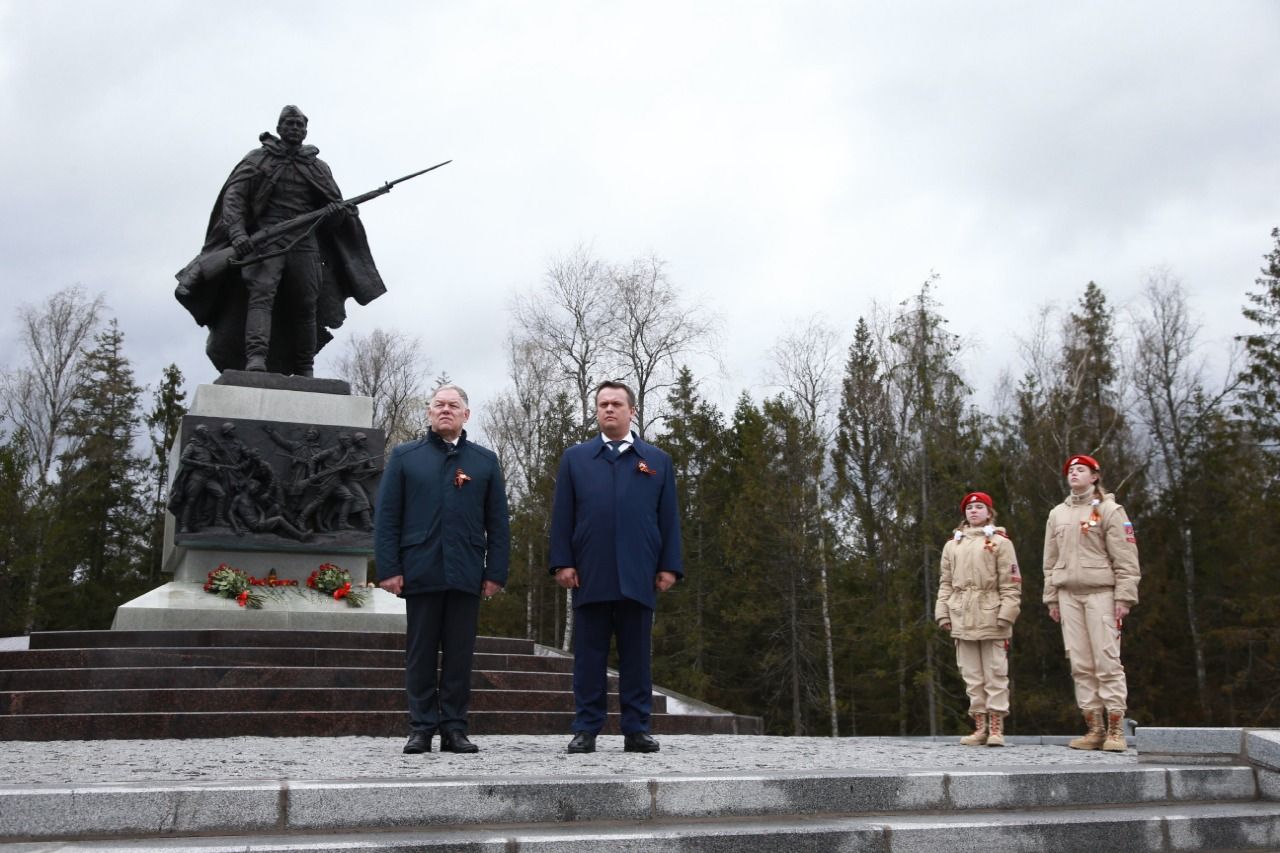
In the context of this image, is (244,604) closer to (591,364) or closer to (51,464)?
(591,364)

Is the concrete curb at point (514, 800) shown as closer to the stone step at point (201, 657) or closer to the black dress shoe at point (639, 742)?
the black dress shoe at point (639, 742)

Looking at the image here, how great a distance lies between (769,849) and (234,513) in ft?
28.7

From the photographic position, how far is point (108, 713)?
24.6 feet

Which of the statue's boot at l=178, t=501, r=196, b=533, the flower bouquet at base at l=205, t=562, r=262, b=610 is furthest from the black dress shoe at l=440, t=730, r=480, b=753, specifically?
the statue's boot at l=178, t=501, r=196, b=533

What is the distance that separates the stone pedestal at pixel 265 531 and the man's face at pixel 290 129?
278cm

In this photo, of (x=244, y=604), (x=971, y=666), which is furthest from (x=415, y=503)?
(x=244, y=604)

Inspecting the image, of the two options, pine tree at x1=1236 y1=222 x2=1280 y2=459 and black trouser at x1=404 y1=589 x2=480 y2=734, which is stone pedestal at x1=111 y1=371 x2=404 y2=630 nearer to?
black trouser at x1=404 y1=589 x2=480 y2=734

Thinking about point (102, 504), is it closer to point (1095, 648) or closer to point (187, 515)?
point (187, 515)

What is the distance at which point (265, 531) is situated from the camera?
36.3 feet

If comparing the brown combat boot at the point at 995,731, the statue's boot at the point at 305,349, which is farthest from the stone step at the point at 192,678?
the statue's boot at the point at 305,349

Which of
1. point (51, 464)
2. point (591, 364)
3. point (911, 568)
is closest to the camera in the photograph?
point (911, 568)

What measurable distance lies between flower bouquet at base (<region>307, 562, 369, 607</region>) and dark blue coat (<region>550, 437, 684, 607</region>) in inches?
240

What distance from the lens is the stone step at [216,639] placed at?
30.2ft

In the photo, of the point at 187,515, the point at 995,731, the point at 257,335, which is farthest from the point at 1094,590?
the point at 257,335
